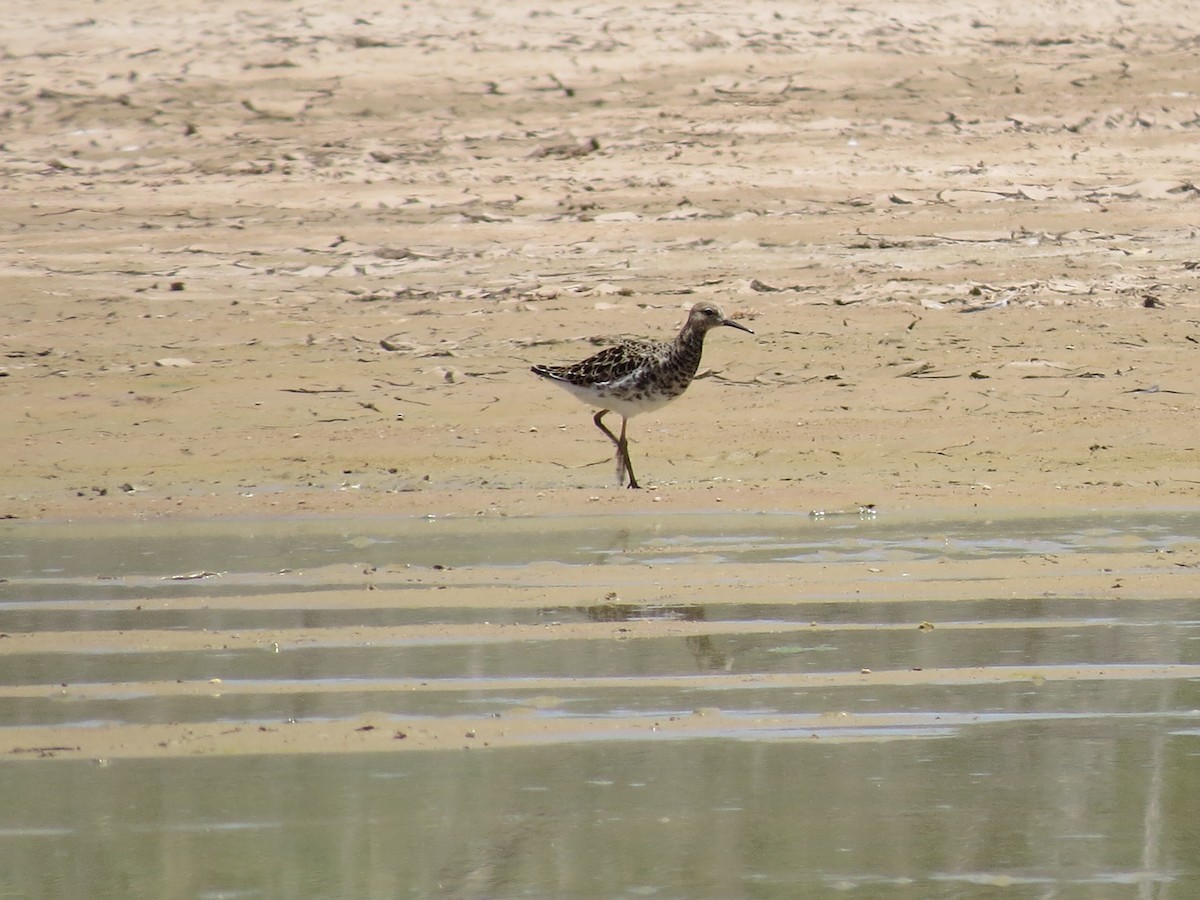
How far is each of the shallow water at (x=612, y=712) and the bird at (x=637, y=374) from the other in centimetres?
175

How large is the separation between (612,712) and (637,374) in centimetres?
497

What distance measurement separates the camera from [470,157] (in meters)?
15.5

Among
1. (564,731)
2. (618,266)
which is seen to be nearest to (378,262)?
(618,266)

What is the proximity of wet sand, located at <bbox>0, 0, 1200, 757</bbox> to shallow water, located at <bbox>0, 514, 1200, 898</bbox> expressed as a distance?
0.78 metres

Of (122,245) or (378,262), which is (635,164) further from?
(122,245)

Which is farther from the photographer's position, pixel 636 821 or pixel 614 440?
pixel 614 440

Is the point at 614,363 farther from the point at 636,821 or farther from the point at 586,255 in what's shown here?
the point at 636,821

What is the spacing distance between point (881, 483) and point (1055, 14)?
29.2 feet

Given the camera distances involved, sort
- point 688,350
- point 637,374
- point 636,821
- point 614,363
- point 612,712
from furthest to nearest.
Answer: point 688,350, point 614,363, point 637,374, point 612,712, point 636,821

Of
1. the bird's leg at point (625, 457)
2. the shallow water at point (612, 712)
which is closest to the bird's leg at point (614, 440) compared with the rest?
the bird's leg at point (625, 457)

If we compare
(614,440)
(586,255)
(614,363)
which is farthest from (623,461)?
(586,255)

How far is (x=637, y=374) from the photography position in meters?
10.8

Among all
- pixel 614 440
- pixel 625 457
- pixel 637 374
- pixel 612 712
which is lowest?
pixel 614 440

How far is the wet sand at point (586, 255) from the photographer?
35.4 ft
